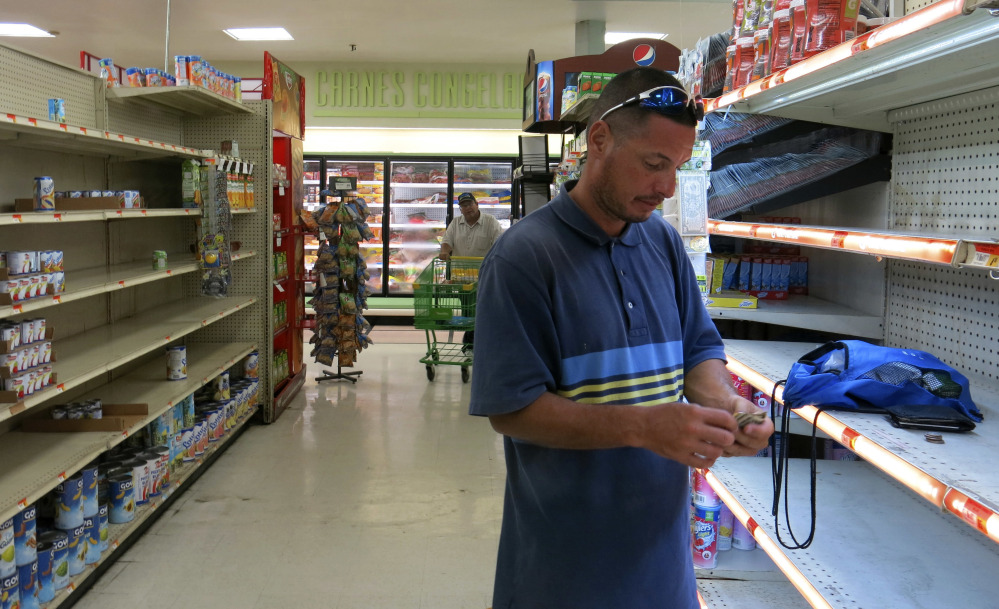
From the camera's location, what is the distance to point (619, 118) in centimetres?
161

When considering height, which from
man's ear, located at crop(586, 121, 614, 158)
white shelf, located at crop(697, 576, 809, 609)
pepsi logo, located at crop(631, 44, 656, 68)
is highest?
pepsi logo, located at crop(631, 44, 656, 68)

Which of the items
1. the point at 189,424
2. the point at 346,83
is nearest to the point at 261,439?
the point at 189,424

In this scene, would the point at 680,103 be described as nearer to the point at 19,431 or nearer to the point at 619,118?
the point at 619,118

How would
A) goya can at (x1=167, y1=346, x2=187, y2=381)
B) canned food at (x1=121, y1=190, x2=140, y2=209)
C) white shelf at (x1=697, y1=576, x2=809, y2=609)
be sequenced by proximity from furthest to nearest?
goya can at (x1=167, y1=346, x2=187, y2=381) < canned food at (x1=121, y1=190, x2=140, y2=209) < white shelf at (x1=697, y1=576, x2=809, y2=609)

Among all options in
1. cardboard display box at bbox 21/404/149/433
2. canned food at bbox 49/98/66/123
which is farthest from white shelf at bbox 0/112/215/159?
cardboard display box at bbox 21/404/149/433

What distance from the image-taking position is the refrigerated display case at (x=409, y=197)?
11.6 metres

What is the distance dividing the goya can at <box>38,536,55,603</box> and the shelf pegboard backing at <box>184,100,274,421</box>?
3049 mm

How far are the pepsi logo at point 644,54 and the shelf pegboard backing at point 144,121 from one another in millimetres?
3521

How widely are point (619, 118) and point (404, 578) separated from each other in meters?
2.67

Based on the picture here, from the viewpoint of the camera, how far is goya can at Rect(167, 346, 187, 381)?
4.78 meters

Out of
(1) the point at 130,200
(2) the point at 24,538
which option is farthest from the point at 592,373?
(1) the point at 130,200

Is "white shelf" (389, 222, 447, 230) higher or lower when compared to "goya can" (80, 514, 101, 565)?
higher

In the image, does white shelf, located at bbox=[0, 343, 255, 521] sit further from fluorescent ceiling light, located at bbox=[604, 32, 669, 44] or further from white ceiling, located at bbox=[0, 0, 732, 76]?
fluorescent ceiling light, located at bbox=[604, 32, 669, 44]

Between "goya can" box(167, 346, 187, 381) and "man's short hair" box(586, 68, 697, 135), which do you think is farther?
"goya can" box(167, 346, 187, 381)
